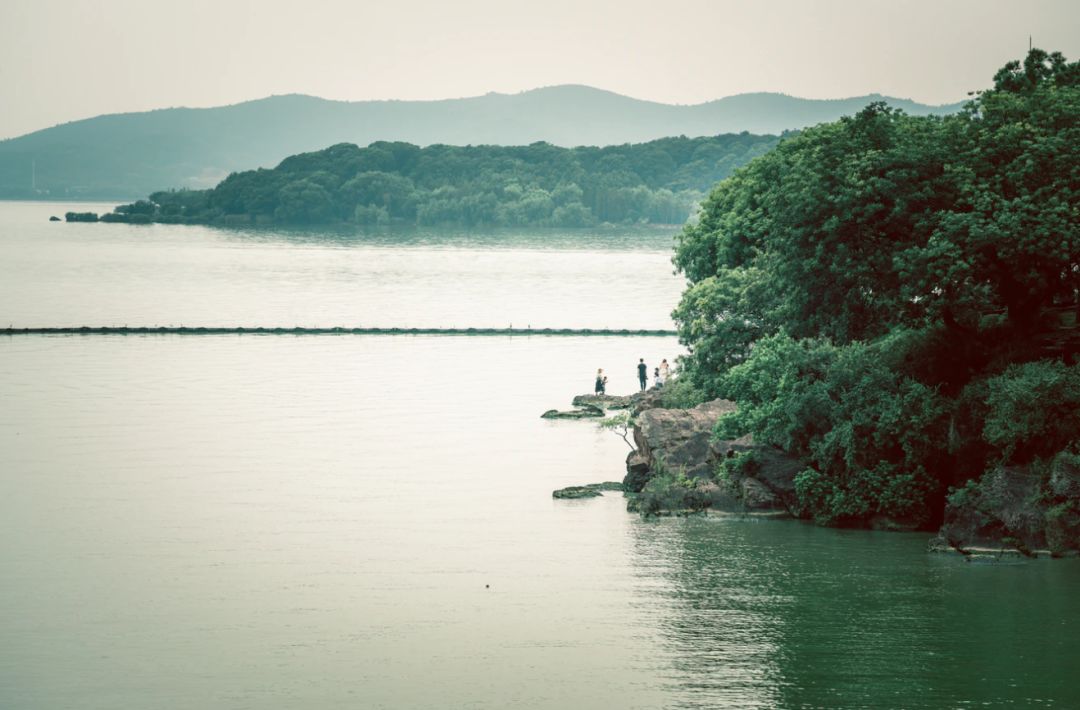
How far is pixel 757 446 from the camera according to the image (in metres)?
49.8

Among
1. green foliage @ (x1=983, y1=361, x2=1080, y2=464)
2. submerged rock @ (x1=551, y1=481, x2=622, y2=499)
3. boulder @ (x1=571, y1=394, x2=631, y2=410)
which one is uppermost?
green foliage @ (x1=983, y1=361, x2=1080, y2=464)

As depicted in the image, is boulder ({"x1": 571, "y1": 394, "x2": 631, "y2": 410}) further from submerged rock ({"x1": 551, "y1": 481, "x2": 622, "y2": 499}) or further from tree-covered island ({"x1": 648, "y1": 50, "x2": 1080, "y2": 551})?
tree-covered island ({"x1": 648, "y1": 50, "x2": 1080, "y2": 551})

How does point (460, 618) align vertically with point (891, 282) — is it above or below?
below

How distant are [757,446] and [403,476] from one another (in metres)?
16.0

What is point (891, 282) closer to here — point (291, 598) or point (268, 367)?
point (291, 598)

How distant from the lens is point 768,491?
4981 cm

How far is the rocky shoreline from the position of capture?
4403 cm

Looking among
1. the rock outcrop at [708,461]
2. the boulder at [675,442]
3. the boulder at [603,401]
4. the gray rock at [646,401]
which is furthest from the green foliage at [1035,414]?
the boulder at [603,401]

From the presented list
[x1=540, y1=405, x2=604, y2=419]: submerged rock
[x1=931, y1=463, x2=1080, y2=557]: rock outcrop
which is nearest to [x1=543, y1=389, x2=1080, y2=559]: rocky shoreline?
[x1=931, y1=463, x2=1080, y2=557]: rock outcrop

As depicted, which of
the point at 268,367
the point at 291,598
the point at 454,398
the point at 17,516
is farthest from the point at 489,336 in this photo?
the point at 291,598

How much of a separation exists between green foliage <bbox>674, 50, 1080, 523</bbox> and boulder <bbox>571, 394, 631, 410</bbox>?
2182 cm

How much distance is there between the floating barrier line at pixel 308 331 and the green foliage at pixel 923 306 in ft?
192

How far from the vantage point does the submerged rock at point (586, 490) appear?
54.8 metres

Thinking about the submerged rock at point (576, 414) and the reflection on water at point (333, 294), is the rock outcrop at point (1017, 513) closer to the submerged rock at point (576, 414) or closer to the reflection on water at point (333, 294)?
the submerged rock at point (576, 414)
